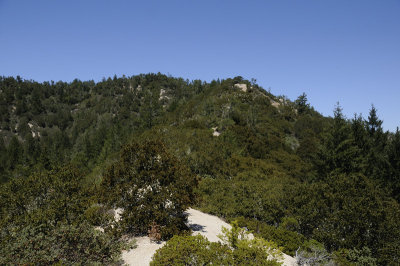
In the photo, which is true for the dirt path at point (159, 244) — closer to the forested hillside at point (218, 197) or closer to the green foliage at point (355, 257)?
the forested hillside at point (218, 197)

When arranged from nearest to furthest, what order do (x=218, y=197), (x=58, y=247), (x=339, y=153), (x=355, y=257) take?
(x=58, y=247), (x=355, y=257), (x=218, y=197), (x=339, y=153)

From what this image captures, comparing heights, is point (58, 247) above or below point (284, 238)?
above

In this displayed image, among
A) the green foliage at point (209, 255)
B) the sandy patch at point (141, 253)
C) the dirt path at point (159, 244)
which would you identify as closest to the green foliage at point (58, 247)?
the sandy patch at point (141, 253)

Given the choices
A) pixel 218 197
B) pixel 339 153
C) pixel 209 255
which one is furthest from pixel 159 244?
pixel 339 153

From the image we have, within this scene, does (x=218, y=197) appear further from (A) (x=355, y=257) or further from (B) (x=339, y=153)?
(B) (x=339, y=153)

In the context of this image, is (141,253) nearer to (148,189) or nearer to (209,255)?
(148,189)

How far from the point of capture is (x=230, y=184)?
20984mm

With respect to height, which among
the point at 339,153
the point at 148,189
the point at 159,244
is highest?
the point at 339,153

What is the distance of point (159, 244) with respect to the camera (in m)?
10.5

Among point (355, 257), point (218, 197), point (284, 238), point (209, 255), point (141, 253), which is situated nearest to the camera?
point (209, 255)

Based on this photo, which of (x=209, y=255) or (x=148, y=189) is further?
(x=148, y=189)

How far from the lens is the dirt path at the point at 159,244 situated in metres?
9.44

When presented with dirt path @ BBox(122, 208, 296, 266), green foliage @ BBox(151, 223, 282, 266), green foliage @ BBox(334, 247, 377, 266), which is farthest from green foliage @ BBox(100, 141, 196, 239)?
green foliage @ BBox(334, 247, 377, 266)

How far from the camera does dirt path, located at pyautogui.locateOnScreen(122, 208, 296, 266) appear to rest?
9.44 meters
